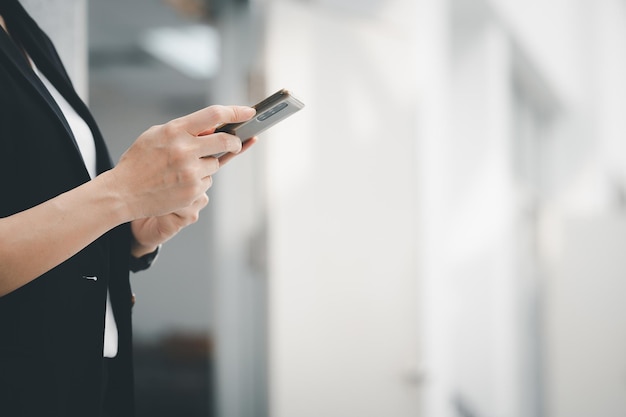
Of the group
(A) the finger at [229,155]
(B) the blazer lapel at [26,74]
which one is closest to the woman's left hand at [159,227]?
(A) the finger at [229,155]

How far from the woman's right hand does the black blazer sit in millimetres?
96

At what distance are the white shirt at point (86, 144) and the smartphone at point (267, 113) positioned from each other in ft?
0.69

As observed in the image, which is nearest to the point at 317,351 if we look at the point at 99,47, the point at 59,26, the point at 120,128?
the point at 59,26

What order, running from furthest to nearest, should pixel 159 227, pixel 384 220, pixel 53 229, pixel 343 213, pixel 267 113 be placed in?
pixel 384 220 → pixel 343 213 → pixel 159 227 → pixel 267 113 → pixel 53 229

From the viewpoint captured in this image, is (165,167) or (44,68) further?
(44,68)

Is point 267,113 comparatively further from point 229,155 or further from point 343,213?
point 343,213

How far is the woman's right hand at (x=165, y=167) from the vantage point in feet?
1.89

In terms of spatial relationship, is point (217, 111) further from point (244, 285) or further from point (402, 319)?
point (402, 319)

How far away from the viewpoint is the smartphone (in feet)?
2.11

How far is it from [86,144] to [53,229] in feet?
0.77

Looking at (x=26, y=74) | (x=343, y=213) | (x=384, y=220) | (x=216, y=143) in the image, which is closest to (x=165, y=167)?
(x=216, y=143)

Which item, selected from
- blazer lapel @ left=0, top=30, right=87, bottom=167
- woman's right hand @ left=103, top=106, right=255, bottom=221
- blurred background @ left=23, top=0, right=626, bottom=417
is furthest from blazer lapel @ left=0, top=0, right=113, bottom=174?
blurred background @ left=23, top=0, right=626, bottom=417

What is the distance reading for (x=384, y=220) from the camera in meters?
2.02

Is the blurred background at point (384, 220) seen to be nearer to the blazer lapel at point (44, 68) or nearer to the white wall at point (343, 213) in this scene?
the white wall at point (343, 213)
